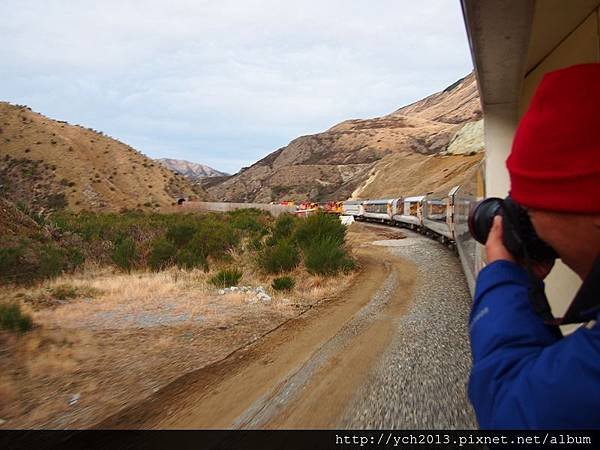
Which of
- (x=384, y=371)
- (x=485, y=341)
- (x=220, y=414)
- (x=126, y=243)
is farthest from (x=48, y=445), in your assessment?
(x=126, y=243)

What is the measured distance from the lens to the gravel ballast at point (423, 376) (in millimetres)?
3387

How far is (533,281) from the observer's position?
3.70 ft

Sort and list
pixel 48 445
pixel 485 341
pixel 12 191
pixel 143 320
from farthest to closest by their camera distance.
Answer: pixel 12 191 < pixel 143 320 < pixel 48 445 < pixel 485 341

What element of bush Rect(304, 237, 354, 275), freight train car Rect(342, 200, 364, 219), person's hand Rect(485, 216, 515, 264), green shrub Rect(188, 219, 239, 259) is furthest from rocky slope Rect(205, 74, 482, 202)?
person's hand Rect(485, 216, 515, 264)

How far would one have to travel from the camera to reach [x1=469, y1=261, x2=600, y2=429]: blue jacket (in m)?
0.81

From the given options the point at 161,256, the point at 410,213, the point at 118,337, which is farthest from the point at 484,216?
the point at 410,213

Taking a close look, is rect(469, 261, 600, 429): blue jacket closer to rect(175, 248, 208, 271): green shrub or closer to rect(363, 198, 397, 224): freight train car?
rect(175, 248, 208, 271): green shrub

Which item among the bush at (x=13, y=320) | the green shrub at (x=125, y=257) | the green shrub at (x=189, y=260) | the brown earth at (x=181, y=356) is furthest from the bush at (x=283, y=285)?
the green shrub at (x=125, y=257)

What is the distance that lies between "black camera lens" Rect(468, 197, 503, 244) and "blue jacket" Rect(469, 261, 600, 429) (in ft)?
0.74

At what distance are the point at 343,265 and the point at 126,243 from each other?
6.89m

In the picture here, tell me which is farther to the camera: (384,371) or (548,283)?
(384,371)

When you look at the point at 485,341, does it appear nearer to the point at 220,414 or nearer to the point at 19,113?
the point at 220,414

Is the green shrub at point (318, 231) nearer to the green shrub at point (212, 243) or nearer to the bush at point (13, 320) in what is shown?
the green shrub at point (212, 243)

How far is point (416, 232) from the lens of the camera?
2423 cm
